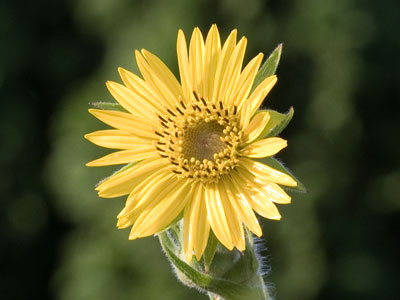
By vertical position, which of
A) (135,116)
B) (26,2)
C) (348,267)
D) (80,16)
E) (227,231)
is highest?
(26,2)

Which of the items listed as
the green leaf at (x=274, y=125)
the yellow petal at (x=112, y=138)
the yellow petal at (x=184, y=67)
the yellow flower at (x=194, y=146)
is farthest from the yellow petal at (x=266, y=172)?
the yellow petal at (x=112, y=138)

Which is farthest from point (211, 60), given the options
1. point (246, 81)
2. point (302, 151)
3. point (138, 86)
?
point (302, 151)

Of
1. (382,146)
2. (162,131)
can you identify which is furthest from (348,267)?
(162,131)

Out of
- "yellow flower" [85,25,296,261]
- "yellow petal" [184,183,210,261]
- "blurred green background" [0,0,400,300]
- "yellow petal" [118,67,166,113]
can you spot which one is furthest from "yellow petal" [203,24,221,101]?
"blurred green background" [0,0,400,300]

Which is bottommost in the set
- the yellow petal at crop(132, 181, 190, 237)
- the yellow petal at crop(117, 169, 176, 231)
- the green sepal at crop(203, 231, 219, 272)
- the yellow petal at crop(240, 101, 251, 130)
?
the green sepal at crop(203, 231, 219, 272)

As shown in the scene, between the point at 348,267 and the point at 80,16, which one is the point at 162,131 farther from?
the point at 80,16

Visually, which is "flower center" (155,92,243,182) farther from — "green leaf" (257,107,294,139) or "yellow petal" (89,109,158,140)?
"green leaf" (257,107,294,139)

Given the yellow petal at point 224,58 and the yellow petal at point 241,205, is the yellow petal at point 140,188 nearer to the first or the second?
the yellow petal at point 241,205

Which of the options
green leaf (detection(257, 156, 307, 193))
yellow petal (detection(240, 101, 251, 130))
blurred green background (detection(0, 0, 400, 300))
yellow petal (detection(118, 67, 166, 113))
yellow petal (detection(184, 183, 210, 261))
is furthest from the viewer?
blurred green background (detection(0, 0, 400, 300))

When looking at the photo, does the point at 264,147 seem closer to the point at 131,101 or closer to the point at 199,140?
the point at 199,140
